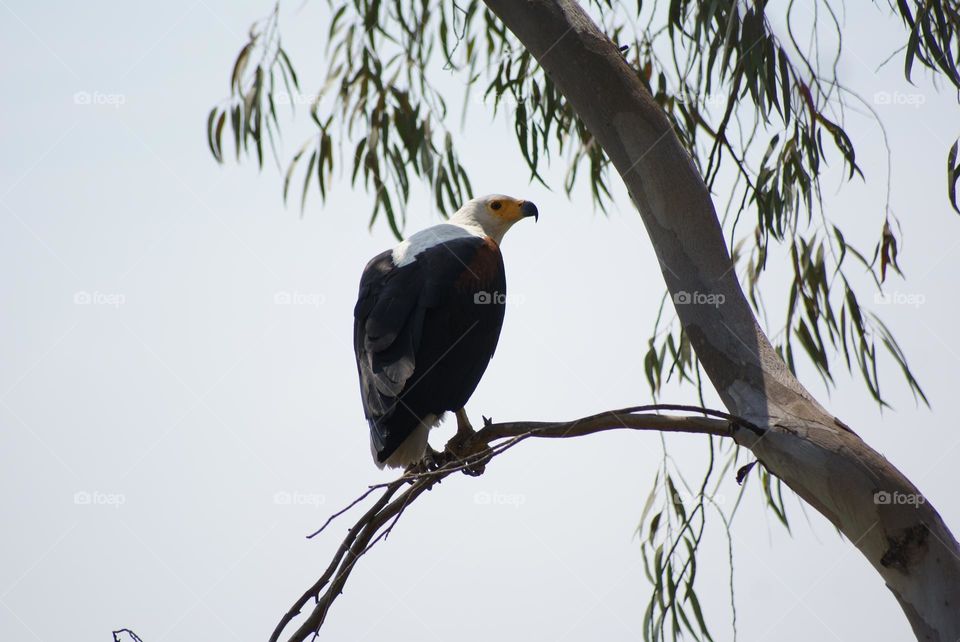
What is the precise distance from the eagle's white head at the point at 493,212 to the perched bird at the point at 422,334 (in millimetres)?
517

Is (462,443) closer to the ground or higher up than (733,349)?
higher up

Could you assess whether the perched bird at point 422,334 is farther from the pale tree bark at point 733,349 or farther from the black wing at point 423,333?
the pale tree bark at point 733,349

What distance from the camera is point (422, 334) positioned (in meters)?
2.65

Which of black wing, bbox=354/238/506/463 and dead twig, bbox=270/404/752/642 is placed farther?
black wing, bbox=354/238/506/463

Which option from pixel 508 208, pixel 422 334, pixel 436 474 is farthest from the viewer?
pixel 508 208

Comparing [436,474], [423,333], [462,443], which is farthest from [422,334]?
[436,474]

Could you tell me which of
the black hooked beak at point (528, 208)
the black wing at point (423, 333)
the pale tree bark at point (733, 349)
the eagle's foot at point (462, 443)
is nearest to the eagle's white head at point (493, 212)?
the black hooked beak at point (528, 208)

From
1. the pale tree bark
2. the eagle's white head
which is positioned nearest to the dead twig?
the pale tree bark

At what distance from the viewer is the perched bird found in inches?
99.6

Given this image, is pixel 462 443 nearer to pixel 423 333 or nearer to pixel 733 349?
pixel 423 333

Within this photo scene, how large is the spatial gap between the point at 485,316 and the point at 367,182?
0.92 m

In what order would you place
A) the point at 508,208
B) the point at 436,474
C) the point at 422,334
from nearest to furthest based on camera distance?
the point at 436,474 < the point at 422,334 < the point at 508,208

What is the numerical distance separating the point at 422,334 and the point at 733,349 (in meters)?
1.02

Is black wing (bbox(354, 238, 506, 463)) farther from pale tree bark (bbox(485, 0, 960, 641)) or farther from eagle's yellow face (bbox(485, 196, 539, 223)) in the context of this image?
pale tree bark (bbox(485, 0, 960, 641))
